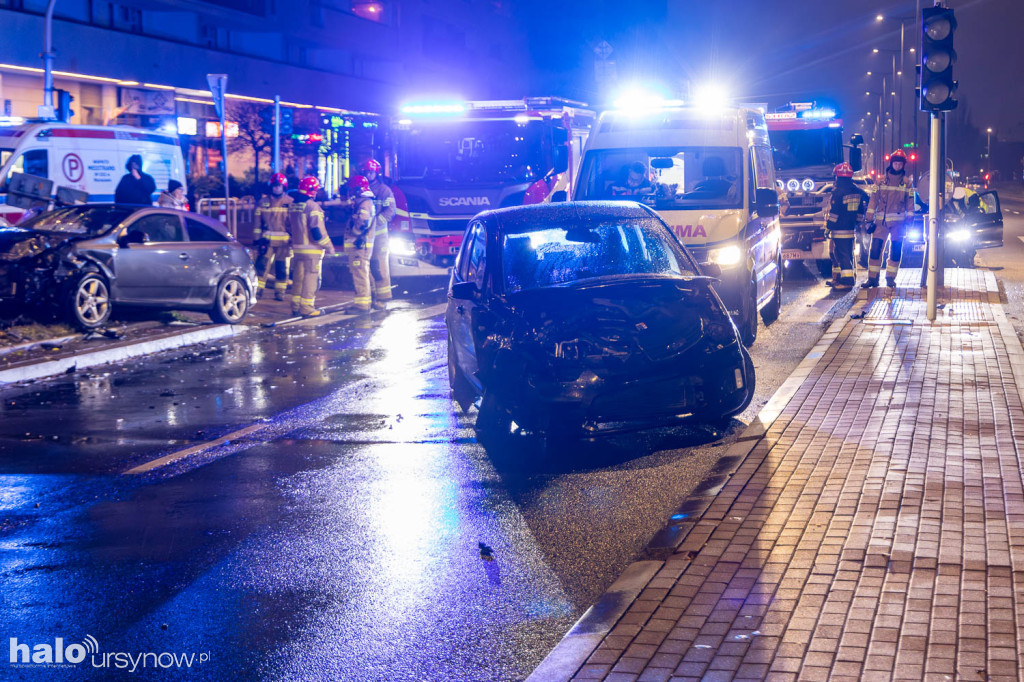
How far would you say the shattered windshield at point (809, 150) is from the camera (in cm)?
2402

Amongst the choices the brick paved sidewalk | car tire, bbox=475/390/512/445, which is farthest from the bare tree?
the brick paved sidewalk

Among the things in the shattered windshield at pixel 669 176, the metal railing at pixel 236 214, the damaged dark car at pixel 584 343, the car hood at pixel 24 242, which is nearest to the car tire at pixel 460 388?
the damaged dark car at pixel 584 343

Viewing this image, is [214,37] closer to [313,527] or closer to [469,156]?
[469,156]

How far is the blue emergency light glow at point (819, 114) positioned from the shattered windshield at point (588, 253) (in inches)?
631

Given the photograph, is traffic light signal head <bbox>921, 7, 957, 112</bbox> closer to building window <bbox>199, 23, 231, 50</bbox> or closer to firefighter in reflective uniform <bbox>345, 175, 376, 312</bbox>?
firefighter in reflective uniform <bbox>345, 175, 376, 312</bbox>

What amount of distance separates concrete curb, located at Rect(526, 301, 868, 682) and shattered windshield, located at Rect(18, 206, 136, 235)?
959cm

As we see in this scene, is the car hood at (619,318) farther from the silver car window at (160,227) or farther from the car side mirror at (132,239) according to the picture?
the silver car window at (160,227)

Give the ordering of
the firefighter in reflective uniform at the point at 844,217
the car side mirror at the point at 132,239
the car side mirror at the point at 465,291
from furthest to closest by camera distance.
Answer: the firefighter in reflective uniform at the point at 844,217 < the car side mirror at the point at 132,239 < the car side mirror at the point at 465,291

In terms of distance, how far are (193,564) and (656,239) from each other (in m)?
5.19

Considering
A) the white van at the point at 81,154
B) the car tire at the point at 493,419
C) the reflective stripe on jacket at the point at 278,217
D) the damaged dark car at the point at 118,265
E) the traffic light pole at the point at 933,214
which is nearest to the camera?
the car tire at the point at 493,419

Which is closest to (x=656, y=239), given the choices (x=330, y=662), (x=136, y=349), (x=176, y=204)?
(x=330, y=662)

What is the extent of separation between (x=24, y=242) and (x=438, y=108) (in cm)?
1048

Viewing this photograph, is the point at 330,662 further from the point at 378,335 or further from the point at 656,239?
the point at 378,335

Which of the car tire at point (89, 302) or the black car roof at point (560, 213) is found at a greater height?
the black car roof at point (560, 213)
